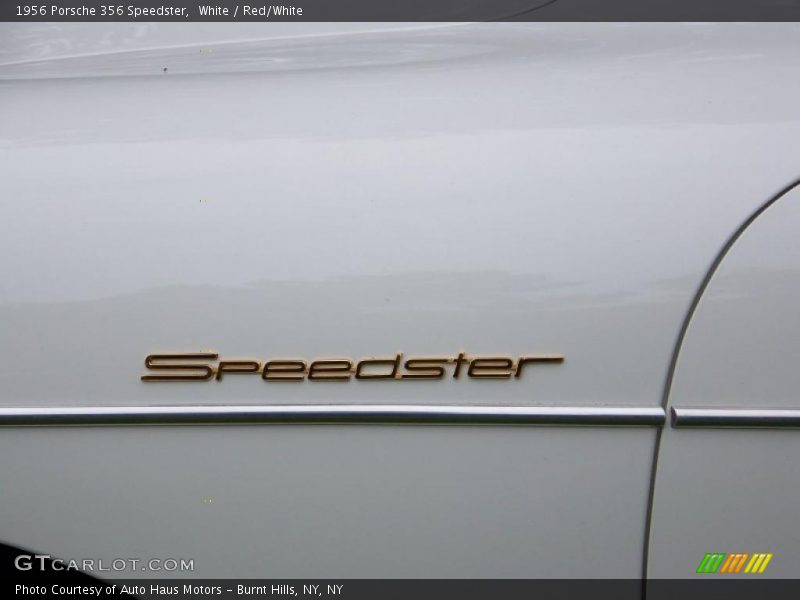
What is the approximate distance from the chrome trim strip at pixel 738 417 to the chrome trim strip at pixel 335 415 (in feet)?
0.13

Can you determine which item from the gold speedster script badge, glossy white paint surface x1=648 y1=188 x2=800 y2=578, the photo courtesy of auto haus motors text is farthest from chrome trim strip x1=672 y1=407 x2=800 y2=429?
the photo courtesy of auto haus motors text

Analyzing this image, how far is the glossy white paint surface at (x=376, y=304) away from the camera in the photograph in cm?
131

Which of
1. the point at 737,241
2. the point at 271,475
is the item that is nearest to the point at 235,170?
the point at 271,475

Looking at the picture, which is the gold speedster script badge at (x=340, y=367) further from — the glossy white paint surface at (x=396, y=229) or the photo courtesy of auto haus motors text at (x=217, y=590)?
the photo courtesy of auto haus motors text at (x=217, y=590)

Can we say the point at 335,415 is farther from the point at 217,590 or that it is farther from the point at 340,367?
the point at 217,590

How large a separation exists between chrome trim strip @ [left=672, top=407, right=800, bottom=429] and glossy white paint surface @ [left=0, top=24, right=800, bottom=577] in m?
0.06

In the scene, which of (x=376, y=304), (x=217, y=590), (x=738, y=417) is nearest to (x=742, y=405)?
Result: (x=738, y=417)

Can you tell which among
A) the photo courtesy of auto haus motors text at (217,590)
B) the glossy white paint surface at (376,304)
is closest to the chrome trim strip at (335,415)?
the glossy white paint surface at (376,304)

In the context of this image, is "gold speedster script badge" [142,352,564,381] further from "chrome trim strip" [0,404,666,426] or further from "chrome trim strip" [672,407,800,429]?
"chrome trim strip" [672,407,800,429]

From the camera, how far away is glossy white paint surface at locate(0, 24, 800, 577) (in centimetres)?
131

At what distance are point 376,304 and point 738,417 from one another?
2.11ft

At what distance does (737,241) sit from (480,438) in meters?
0.55

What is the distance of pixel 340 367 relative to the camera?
51.9 inches
